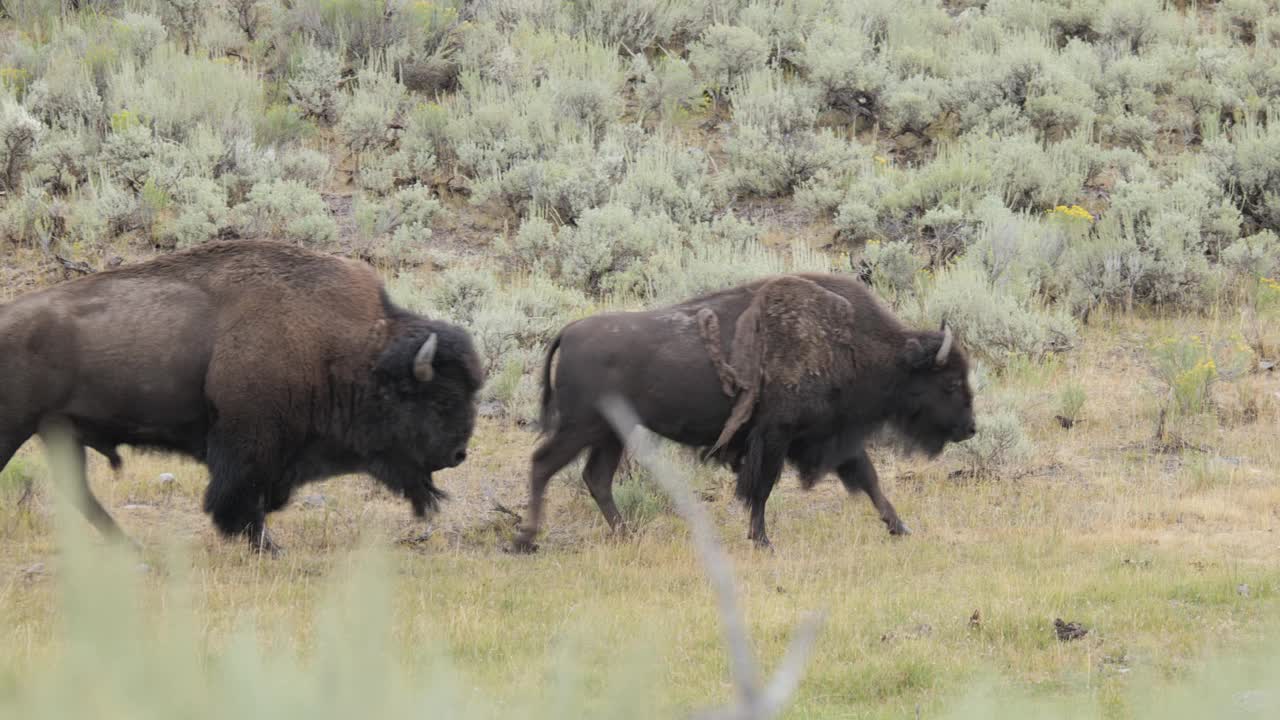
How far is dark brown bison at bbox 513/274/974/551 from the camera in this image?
8953mm

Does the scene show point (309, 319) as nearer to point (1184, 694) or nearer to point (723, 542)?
point (723, 542)

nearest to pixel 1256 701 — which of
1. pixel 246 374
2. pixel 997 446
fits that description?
pixel 246 374

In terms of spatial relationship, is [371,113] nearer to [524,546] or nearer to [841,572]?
[524,546]

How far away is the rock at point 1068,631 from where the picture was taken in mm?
6812

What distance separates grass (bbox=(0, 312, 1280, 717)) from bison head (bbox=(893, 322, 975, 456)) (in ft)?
2.11

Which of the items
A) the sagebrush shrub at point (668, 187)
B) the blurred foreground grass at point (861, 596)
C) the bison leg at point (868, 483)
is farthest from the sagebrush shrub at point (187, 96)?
the bison leg at point (868, 483)

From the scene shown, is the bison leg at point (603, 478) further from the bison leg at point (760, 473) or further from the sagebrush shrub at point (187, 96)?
the sagebrush shrub at point (187, 96)

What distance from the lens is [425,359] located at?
8172 mm

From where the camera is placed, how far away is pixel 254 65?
18141 mm

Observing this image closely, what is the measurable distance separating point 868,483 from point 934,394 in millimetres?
744

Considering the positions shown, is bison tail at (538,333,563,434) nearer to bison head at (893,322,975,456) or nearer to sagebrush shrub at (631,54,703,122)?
bison head at (893,322,975,456)

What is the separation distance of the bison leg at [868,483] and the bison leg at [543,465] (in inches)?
73.5

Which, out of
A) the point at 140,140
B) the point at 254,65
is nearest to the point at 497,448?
the point at 140,140

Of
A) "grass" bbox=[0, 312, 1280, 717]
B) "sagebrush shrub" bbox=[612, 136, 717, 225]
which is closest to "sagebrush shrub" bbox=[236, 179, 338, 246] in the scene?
"sagebrush shrub" bbox=[612, 136, 717, 225]
